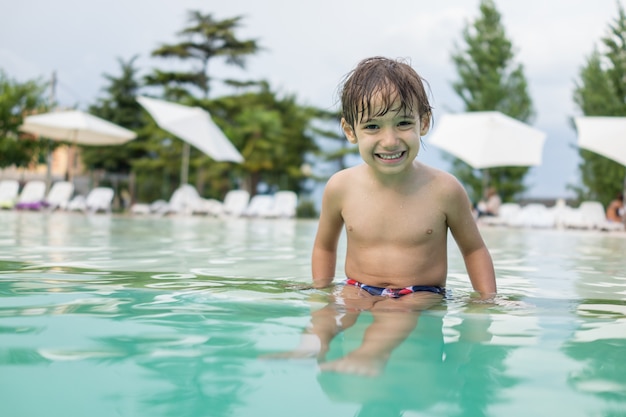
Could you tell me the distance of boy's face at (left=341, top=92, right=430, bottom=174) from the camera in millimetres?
2510

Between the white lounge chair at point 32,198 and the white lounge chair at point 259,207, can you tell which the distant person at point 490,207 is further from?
the white lounge chair at point 32,198

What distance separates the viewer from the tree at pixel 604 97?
21344mm

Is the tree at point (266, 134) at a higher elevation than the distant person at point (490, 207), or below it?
higher

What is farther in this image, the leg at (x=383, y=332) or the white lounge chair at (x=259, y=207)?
the white lounge chair at (x=259, y=207)

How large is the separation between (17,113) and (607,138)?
19.1m

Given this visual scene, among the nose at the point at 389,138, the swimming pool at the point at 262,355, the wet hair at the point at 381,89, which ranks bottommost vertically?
the swimming pool at the point at 262,355

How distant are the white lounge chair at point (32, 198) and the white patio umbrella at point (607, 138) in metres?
13.9

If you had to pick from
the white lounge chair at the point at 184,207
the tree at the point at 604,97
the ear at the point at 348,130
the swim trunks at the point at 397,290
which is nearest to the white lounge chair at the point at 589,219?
the tree at the point at 604,97

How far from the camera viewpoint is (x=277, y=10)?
4169 centimetres

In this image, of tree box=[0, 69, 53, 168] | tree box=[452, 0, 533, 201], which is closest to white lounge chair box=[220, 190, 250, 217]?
tree box=[0, 69, 53, 168]

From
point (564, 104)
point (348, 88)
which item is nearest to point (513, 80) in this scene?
point (564, 104)

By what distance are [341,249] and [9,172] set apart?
3046 cm

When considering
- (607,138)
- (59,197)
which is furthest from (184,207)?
(607,138)

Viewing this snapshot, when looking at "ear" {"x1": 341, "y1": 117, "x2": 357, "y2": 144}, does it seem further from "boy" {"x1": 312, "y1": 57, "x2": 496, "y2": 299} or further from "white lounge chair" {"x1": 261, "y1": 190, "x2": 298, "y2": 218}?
"white lounge chair" {"x1": 261, "y1": 190, "x2": 298, "y2": 218}
